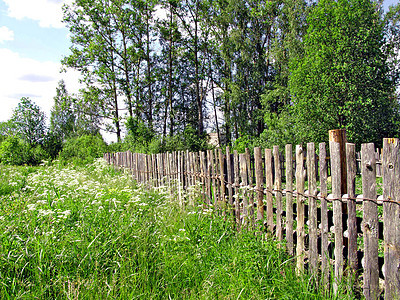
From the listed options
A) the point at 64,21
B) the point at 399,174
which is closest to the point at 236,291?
the point at 399,174

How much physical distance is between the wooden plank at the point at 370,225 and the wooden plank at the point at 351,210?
117 millimetres

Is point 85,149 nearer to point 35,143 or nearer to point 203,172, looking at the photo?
point 35,143

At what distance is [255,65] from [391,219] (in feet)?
84.2

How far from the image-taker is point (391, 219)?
208 cm

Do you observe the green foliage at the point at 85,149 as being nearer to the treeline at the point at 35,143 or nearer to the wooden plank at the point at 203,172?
the treeline at the point at 35,143

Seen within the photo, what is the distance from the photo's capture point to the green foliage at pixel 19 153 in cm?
2253

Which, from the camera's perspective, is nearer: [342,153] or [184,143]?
[342,153]

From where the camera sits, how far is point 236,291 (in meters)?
2.49

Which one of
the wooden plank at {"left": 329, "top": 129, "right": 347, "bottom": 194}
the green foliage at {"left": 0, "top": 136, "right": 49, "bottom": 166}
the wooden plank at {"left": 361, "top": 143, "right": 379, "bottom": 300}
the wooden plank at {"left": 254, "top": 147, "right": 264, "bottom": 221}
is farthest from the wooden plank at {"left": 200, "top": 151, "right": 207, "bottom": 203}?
the green foliage at {"left": 0, "top": 136, "right": 49, "bottom": 166}

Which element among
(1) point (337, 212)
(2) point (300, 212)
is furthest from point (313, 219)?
(1) point (337, 212)

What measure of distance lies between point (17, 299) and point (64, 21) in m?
28.8

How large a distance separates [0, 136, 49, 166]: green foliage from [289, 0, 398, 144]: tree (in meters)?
21.1

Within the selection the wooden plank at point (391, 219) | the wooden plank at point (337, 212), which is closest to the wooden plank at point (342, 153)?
the wooden plank at point (337, 212)

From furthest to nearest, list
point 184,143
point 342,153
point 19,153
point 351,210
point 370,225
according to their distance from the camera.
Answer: point 19,153
point 184,143
point 342,153
point 351,210
point 370,225
